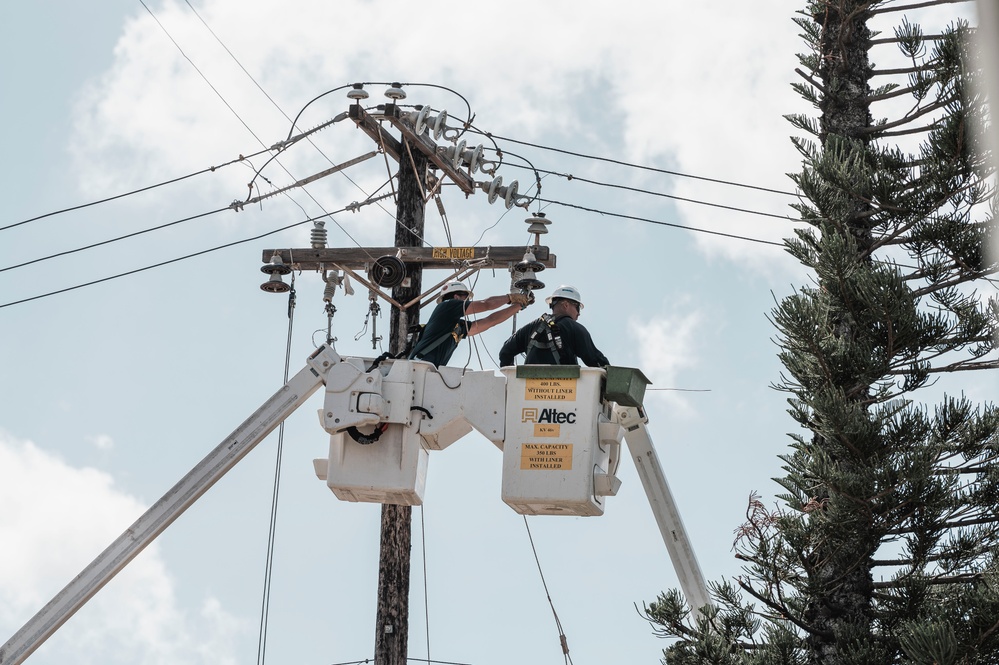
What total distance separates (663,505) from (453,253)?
150 inches

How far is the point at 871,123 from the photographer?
9367mm

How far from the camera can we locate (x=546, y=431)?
28.5ft

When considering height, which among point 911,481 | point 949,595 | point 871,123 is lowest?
point 949,595

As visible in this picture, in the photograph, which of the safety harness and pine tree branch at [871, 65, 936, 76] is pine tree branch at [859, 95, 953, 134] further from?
the safety harness

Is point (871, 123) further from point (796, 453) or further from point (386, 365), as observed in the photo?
point (386, 365)

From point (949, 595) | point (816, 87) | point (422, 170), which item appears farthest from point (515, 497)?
point (422, 170)

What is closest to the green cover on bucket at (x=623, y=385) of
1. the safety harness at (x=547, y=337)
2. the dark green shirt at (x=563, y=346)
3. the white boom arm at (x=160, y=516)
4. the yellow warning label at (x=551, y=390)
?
the yellow warning label at (x=551, y=390)

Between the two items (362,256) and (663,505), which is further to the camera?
(362,256)

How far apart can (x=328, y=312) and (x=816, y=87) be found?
196 inches

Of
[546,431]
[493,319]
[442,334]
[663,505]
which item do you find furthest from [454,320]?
[663,505]

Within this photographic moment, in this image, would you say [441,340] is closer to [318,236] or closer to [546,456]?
[546,456]

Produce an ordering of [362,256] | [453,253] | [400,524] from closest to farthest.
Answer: [400,524], [453,253], [362,256]

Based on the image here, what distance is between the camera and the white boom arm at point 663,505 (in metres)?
9.22

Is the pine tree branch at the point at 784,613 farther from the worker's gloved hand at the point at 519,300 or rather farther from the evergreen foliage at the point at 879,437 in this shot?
the worker's gloved hand at the point at 519,300
